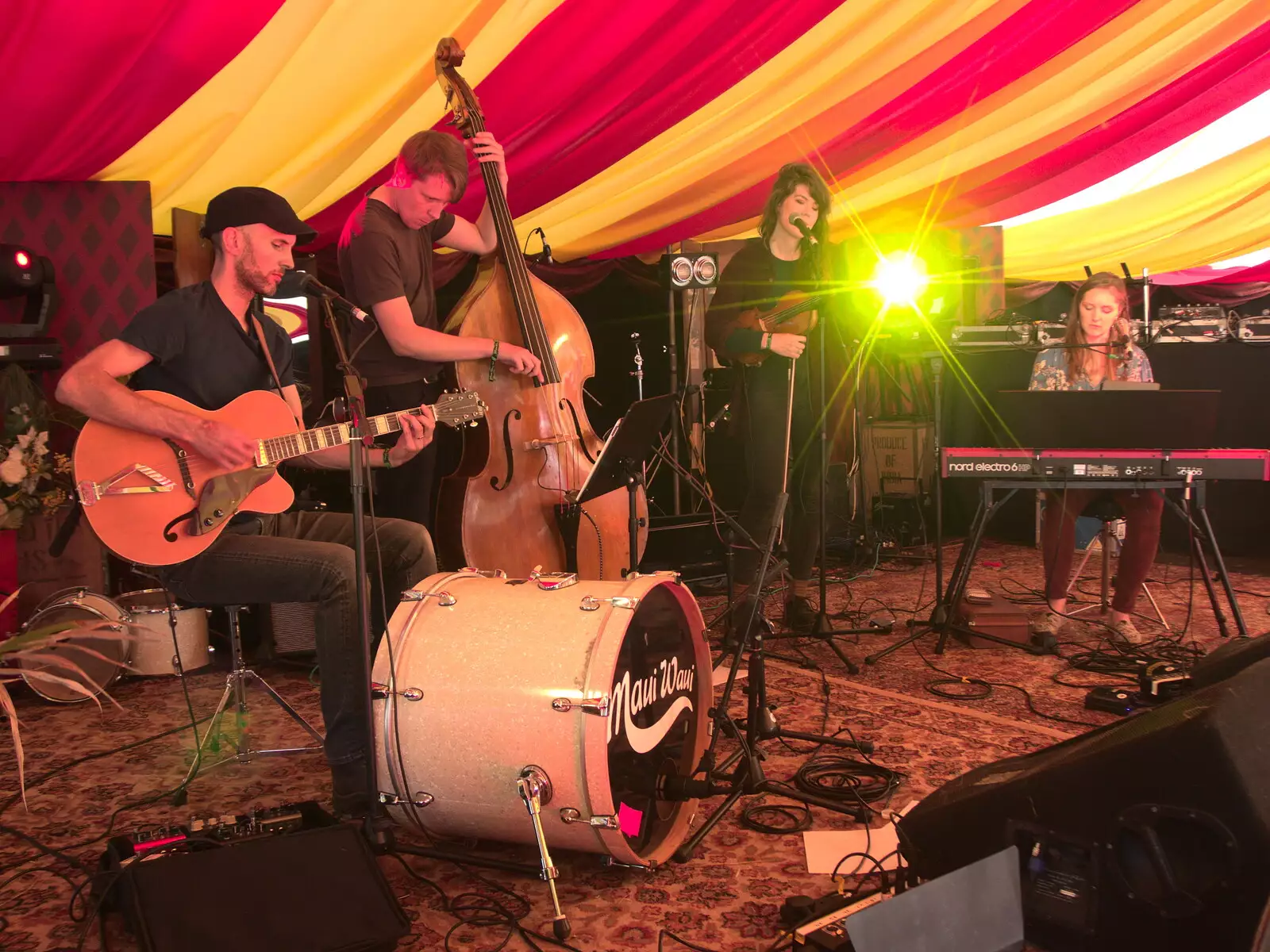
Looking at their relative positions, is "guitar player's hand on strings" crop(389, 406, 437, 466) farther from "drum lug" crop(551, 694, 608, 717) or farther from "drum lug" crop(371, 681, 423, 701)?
"drum lug" crop(551, 694, 608, 717)

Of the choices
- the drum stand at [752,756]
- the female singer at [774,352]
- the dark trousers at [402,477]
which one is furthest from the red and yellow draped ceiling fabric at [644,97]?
the drum stand at [752,756]

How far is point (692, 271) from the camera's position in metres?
4.92

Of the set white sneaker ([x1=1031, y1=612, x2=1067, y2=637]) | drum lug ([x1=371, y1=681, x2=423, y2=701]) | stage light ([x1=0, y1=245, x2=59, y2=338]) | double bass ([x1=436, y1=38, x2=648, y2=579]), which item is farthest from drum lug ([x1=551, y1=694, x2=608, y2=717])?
stage light ([x1=0, y1=245, x2=59, y2=338])

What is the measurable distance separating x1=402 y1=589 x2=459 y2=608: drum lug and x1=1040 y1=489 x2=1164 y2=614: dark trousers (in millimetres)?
2582

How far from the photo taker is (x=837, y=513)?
241 inches

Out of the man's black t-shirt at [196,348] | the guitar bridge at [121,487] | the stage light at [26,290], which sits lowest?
the guitar bridge at [121,487]

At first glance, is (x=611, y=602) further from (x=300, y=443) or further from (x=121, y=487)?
(x=121, y=487)

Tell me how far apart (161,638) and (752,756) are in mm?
2381

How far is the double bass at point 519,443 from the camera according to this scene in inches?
114

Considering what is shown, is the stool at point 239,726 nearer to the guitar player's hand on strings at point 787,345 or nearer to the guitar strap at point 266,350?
the guitar strap at point 266,350

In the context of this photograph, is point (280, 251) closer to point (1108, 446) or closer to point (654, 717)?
point (654, 717)

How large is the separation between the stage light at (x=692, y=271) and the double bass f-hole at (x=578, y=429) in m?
2.00

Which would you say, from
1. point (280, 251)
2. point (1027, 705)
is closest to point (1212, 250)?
point (1027, 705)

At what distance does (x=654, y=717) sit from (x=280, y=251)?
1533mm
